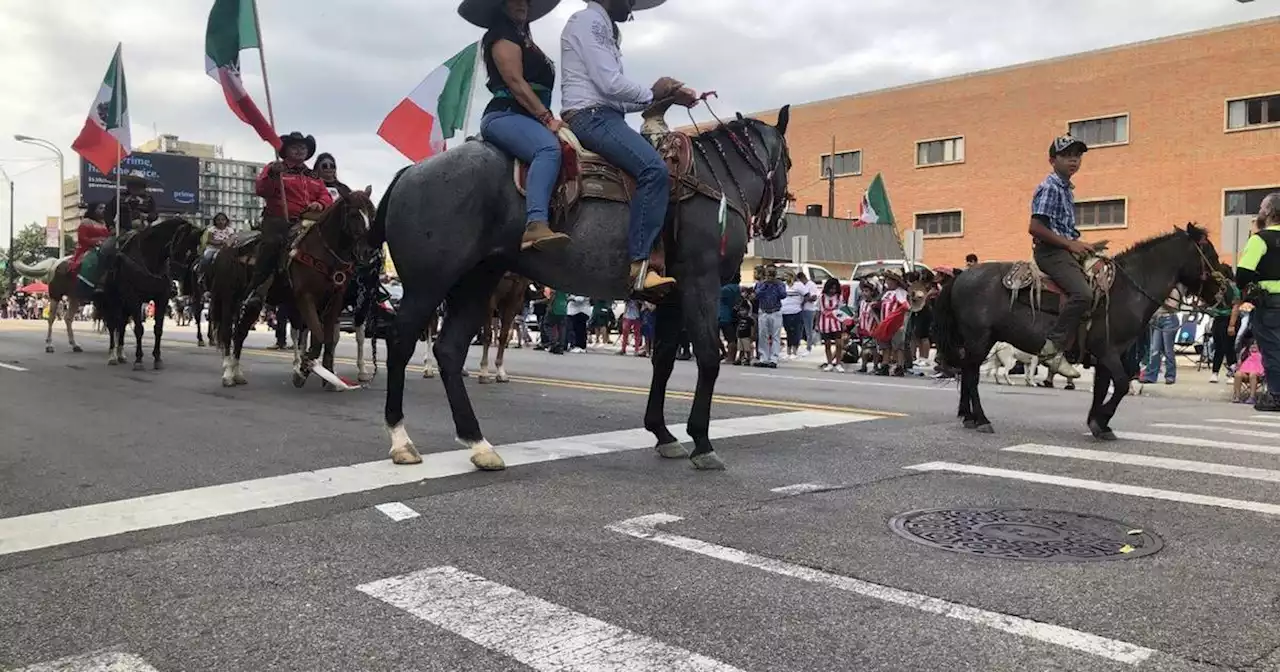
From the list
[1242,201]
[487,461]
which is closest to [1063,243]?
[487,461]

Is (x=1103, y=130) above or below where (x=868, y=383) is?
above

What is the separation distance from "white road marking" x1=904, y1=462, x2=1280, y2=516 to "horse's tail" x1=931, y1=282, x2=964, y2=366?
272cm

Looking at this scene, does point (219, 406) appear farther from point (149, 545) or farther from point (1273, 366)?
point (1273, 366)

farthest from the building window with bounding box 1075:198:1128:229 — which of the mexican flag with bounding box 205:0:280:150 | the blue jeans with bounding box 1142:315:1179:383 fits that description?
the mexican flag with bounding box 205:0:280:150

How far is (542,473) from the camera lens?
582 centimetres

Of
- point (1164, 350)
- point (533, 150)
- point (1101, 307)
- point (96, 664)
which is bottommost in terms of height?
point (96, 664)

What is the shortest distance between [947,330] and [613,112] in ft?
13.9

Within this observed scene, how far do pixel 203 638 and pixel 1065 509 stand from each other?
159 inches

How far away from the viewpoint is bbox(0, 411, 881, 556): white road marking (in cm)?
449

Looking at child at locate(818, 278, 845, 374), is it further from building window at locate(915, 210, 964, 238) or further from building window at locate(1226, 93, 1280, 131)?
building window at locate(915, 210, 964, 238)

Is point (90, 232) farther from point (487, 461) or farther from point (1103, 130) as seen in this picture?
point (1103, 130)

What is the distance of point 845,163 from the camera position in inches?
2387

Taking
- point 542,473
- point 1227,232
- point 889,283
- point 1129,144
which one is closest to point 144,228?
point 542,473

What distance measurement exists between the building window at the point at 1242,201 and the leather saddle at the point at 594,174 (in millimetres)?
44994
